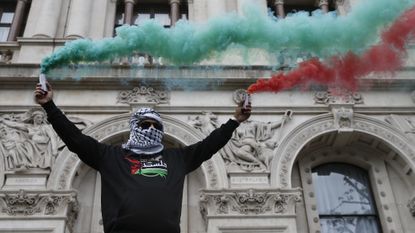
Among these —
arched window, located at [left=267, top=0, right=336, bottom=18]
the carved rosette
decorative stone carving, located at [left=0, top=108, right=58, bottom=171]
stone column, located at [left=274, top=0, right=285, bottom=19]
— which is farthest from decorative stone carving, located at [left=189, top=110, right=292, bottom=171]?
arched window, located at [left=267, top=0, right=336, bottom=18]

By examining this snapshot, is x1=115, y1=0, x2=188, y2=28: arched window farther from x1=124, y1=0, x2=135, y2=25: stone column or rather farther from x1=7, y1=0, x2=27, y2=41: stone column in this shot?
x1=7, y1=0, x2=27, y2=41: stone column

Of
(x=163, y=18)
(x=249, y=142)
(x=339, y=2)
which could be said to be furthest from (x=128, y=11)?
(x=339, y=2)

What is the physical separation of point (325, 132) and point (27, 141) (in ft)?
25.2

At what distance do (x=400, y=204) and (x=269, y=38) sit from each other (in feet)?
19.7

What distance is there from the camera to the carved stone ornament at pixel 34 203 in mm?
10789

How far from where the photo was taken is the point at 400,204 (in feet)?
40.4

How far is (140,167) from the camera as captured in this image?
17.1ft

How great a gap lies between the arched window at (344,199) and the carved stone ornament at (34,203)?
6394 millimetres

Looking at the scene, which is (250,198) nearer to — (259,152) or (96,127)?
(259,152)

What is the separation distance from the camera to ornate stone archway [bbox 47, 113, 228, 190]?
37.6 feet

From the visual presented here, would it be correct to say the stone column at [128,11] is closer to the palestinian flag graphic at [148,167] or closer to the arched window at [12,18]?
the arched window at [12,18]

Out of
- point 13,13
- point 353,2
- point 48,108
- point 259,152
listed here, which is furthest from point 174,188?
point 13,13

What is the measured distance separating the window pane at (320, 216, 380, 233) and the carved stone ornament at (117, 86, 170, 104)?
5.31m

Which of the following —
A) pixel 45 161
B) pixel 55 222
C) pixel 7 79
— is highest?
pixel 7 79
